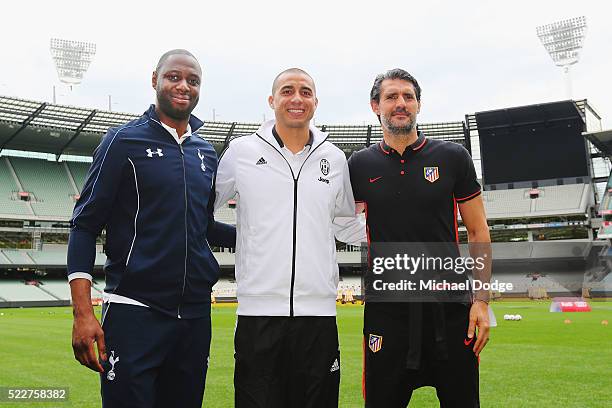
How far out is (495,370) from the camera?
927cm

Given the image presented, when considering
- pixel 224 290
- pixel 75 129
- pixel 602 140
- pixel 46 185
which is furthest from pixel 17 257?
pixel 602 140

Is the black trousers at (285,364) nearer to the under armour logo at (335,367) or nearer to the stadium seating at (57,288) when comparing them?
the under armour logo at (335,367)

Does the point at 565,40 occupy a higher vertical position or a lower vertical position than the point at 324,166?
higher

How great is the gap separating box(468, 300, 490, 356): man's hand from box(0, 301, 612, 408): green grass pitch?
3791 mm

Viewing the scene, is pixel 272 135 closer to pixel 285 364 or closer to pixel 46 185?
pixel 285 364

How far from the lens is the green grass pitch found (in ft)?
23.3

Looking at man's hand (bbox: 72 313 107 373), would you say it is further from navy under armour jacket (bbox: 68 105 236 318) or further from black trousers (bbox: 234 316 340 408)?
black trousers (bbox: 234 316 340 408)

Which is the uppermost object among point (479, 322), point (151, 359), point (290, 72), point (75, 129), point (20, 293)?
point (75, 129)

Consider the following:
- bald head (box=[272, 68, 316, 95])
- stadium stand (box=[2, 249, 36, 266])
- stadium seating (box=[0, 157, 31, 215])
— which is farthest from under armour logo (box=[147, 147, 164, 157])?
stadium seating (box=[0, 157, 31, 215])

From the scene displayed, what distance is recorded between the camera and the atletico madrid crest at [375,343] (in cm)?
336

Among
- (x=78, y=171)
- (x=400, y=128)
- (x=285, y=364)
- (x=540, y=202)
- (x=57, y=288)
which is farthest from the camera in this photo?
(x=78, y=171)

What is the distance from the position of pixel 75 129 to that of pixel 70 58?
30.0 ft

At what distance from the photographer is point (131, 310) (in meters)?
3.13

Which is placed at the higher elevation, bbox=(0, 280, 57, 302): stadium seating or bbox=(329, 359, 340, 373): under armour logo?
bbox=(329, 359, 340, 373): under armour logo
